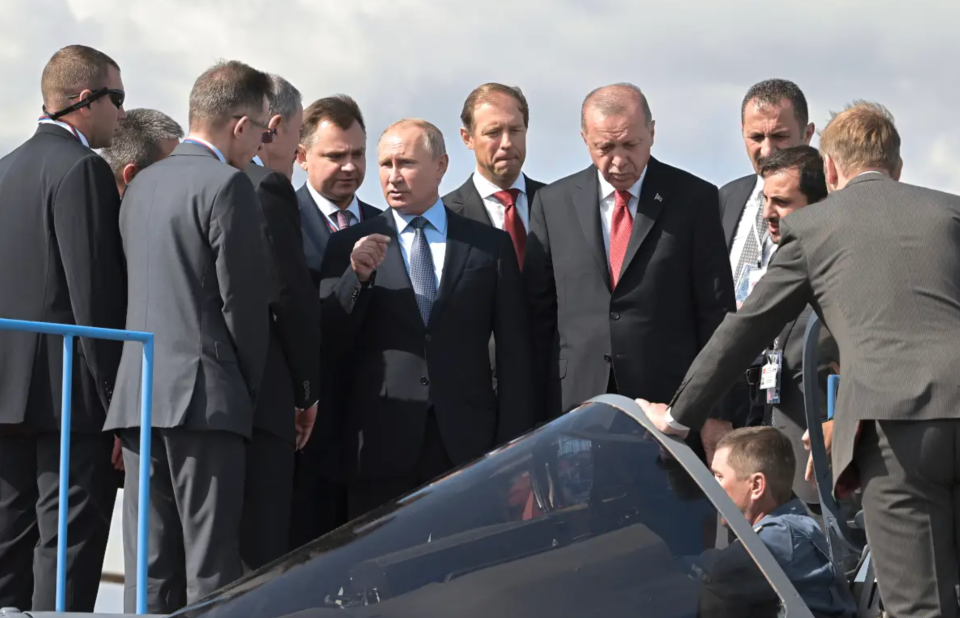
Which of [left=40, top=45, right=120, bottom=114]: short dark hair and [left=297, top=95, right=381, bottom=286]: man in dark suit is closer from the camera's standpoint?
[left=40, top=45, right=120, bottom=114]: short dark hair

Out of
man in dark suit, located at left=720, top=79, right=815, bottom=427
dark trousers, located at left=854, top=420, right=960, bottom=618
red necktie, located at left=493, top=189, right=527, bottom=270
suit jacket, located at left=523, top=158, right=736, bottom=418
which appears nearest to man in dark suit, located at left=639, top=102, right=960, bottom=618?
dark trousers, located at left=854, top=420, right=960, bottom=618

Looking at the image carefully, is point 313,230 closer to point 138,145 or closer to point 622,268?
point 138,145

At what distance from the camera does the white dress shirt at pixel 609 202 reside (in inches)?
219

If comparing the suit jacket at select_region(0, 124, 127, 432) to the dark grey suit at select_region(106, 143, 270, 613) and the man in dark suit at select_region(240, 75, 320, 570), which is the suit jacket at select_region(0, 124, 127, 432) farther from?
the man in dark suit at select_region(240, 75, 320, 570)

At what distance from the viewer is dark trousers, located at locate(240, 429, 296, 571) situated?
491 centimetres

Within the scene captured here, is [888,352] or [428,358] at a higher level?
[888,352]


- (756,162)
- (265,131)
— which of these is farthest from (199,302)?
(756,162)

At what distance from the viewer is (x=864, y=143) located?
3619 millimetres

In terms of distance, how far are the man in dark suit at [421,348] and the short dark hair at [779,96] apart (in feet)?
5.77

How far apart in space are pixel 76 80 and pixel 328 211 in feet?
4.35

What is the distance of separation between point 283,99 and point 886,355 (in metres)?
3.13

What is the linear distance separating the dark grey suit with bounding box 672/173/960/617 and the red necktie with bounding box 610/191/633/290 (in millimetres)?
1954

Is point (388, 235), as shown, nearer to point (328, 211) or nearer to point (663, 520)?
point (328, 211)

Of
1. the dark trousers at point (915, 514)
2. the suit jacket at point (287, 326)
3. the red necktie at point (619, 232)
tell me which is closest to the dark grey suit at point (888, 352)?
the dark trousers at point (915, 514)
